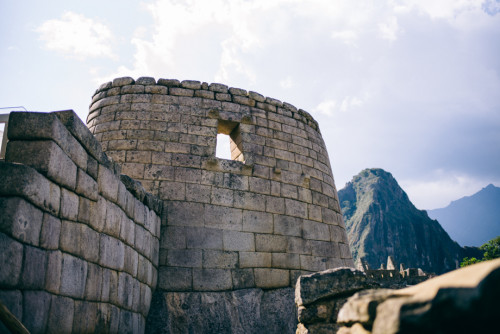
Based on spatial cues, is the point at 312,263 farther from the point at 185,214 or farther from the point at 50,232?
the point at 50,232

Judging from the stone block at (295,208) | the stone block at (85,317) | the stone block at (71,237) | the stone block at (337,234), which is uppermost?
the stone block at (295,208)

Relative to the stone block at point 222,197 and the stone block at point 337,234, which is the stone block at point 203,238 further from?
the stone block at point 337,234

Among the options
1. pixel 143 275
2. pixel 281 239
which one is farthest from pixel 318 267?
pixel 143 275

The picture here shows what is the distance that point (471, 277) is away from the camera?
3.90 feet

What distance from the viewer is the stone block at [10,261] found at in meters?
2.12

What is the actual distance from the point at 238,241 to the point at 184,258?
0.86 meters

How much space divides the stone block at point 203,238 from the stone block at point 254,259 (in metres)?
0.40

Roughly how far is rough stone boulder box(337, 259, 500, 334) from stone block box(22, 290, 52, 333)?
2.07 metres

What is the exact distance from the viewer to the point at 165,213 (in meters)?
5.49

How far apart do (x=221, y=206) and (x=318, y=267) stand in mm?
1960

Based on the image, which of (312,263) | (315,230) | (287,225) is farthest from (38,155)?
(315,230)

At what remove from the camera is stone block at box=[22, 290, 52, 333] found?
2279mm

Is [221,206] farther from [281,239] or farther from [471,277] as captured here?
[471,277]

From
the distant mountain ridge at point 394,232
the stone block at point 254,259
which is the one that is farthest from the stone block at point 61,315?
the distant mountain ridge at point 394,232
